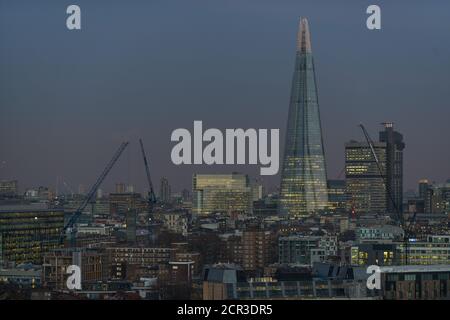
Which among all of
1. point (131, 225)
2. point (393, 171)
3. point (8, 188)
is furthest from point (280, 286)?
point (131, 225)

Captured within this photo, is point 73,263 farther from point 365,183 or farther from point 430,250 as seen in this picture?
point 365,183

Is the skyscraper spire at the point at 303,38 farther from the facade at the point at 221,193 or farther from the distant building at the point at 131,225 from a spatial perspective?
the distant building at the point at 131,225

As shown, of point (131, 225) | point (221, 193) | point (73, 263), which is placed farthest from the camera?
point (131, 225)

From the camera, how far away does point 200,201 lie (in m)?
12.6

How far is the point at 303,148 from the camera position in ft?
37.7

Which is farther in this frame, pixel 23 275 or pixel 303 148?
pixel 303 148

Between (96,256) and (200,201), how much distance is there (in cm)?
133

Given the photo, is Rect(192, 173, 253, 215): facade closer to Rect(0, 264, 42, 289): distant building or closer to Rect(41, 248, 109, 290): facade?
Rect(41, 248, 109, 290): facade

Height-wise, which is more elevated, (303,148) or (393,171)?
(303,148)

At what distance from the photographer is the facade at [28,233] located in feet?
37.8

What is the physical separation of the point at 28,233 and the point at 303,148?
2915 millimetres

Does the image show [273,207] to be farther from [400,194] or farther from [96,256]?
[96,256]
